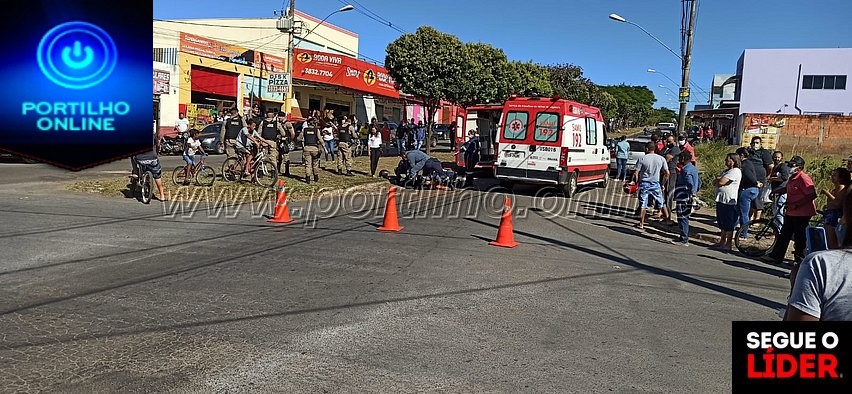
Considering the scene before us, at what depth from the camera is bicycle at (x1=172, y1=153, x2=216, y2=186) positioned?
14.3 m

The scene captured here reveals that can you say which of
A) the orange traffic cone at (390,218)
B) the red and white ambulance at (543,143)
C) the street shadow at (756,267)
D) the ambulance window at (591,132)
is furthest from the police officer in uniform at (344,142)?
the street shadow at (756,267)

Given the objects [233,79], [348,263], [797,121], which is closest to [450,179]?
[348,263]

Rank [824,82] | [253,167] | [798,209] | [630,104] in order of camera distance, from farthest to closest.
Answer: [630,104] < [824,82] < [253,167] < [798,209]

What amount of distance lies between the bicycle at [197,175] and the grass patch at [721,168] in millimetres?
10949

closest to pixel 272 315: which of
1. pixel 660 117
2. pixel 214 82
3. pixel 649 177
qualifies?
pixel 649 177

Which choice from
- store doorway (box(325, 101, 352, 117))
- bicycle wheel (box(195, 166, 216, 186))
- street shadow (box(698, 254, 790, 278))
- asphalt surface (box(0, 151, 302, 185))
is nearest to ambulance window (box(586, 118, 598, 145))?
street shadow (box(698, 254, 790, 278))

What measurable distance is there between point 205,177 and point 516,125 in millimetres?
7705

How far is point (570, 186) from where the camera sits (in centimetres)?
1636

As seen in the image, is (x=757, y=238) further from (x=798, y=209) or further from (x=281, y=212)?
(x=281, y=212)

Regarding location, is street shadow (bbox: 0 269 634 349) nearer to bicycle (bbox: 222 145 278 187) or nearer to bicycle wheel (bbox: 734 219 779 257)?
bicycle wheel (bbox: 734 219 779 257)

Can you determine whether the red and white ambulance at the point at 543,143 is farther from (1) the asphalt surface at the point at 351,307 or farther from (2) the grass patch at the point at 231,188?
(1) the asphalt surface at the point at 351,307

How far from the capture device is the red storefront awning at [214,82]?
31.9m

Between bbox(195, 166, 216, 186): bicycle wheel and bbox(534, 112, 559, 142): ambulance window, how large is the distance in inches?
309

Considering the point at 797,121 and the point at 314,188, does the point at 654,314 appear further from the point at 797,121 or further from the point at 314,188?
the point at 797,121
